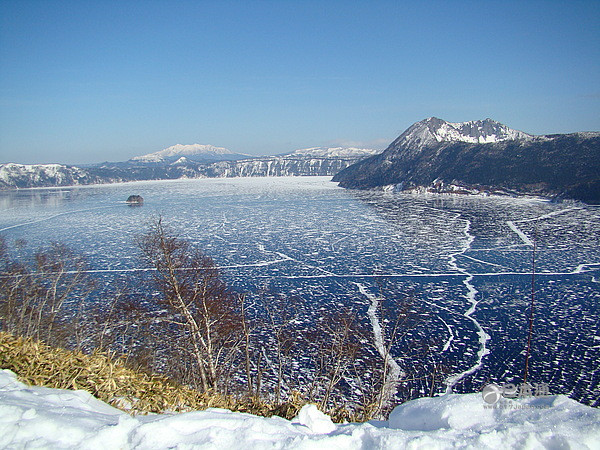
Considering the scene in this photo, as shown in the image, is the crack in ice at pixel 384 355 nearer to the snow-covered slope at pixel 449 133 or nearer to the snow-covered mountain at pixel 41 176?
the snow-covered slope at pixel 449 133

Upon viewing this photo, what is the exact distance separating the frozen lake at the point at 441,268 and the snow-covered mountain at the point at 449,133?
73.4 m

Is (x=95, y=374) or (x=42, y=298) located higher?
(x=95, y=374)

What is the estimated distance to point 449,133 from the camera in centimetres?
13188

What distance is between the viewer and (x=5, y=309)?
1048 cm

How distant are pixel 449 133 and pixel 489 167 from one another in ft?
196

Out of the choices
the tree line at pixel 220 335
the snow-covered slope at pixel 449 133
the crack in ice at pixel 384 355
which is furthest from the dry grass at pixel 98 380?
the snow-covered slope at pixel 449 133

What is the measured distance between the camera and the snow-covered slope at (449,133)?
11344 cm

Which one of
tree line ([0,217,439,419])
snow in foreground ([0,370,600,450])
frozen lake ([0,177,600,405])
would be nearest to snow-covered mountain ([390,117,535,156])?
frozen lake ([0,177,600,405])

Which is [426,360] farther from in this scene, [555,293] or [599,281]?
[599,281]

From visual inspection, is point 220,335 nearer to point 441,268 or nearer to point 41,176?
point 441,268

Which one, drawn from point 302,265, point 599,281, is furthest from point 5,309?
point 599,281

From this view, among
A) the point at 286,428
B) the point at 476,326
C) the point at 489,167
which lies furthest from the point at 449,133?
the point at 286,428

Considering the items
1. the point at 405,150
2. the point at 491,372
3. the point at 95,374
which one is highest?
the point at 405,150

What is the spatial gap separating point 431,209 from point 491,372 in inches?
1618
